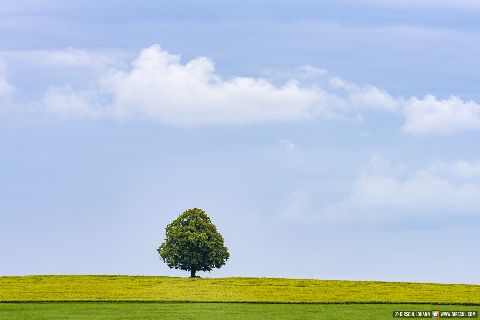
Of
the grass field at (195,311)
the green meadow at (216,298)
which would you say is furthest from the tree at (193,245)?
the grass field at (195,311)

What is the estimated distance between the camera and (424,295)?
60.8 metres

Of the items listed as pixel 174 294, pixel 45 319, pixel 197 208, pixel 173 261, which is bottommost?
pixel 45 319

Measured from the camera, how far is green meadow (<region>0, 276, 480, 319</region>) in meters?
46.2

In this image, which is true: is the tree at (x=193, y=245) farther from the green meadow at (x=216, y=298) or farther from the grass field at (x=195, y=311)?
the grass field at (x=195, y=311)

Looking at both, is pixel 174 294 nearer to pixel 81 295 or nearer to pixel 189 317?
pixel 81 295

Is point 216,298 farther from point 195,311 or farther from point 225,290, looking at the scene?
point 195,311

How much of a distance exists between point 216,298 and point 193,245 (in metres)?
21.3

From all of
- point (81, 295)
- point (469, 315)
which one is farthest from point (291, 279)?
point (469, 315)

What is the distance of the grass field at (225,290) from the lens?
56469 millimetres

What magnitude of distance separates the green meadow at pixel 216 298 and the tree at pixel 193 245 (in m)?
4.88

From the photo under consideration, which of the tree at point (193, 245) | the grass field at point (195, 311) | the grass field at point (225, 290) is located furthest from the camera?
the tree at point (193, 245)

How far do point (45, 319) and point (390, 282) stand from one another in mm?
36880

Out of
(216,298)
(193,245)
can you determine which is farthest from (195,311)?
(193,245)

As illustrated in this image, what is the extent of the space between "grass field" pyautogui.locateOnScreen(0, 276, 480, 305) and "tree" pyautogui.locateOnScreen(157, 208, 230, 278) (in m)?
5.03
